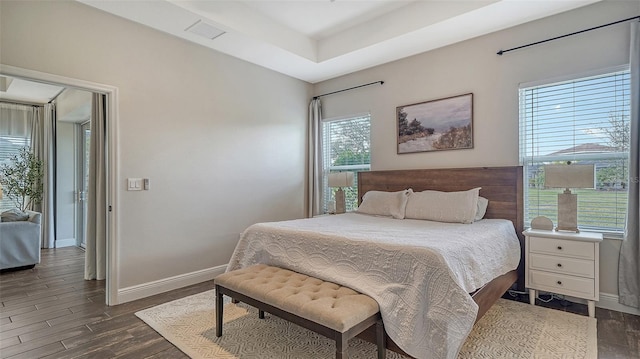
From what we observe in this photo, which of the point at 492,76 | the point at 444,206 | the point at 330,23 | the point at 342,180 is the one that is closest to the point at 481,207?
the point at 444,206

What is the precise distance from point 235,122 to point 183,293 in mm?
2093

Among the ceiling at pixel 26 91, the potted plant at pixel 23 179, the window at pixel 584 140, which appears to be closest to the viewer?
the window at pixel 584 140

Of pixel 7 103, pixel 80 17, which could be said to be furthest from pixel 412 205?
pixel 7 103

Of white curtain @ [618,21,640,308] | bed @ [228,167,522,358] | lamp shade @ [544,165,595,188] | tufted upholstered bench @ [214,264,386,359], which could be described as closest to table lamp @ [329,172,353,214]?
bed @ [228,167,522,358]

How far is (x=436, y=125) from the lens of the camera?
3.83 m

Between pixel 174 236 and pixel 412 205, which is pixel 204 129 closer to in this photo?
pixel 174 236

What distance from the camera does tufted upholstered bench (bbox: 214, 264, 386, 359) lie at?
166 centimetres

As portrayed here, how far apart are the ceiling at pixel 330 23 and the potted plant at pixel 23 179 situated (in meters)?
4.16

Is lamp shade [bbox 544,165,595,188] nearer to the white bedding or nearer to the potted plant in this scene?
the white bedding

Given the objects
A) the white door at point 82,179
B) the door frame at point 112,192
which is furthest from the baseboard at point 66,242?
the door frame at point 112,192

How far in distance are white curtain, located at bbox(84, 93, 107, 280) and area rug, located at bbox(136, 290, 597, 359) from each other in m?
1.51

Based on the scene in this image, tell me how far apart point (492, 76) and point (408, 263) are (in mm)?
2591

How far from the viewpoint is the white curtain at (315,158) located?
498 centimetres

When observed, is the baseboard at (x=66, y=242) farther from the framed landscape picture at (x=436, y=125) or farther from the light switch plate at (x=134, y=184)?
the framed landscape picture at (x=436, y=125)
